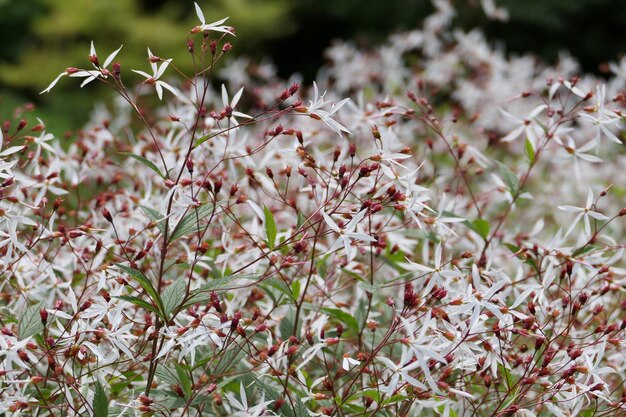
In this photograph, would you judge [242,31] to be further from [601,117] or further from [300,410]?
[300,410]

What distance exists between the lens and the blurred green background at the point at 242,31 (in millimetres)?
9070

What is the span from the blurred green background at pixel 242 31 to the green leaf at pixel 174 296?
694cm

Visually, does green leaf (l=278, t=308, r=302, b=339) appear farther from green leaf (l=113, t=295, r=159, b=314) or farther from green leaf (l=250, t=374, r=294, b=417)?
green leaf (l=113, t=295, r=159, b=314)

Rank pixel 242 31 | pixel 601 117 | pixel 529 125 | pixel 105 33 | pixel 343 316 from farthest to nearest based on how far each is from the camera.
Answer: pixel 242 31 < pixel 105 33 < pixel 529 125 < pixel 601 117 < pixel 343 316

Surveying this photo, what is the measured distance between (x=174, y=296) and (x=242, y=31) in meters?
8.70

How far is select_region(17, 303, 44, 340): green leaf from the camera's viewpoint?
169 centimetres

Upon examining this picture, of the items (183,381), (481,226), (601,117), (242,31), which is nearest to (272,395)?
(183,381)

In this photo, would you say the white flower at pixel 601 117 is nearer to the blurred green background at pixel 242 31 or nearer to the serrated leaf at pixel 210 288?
the serrated leaf at pixel 210 288

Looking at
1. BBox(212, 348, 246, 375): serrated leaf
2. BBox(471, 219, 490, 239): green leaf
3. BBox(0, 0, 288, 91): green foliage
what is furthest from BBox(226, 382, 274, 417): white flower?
BBox(0, 0, 288, 91): green foliage

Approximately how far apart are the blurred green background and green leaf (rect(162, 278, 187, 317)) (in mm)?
6944

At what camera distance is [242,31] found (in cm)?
1001

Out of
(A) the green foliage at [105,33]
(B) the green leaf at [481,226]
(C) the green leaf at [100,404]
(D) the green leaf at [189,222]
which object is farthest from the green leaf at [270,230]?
(A) the green foliage at [105,33]

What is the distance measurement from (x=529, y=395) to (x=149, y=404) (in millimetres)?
967

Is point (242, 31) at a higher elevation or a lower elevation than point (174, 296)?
lower
